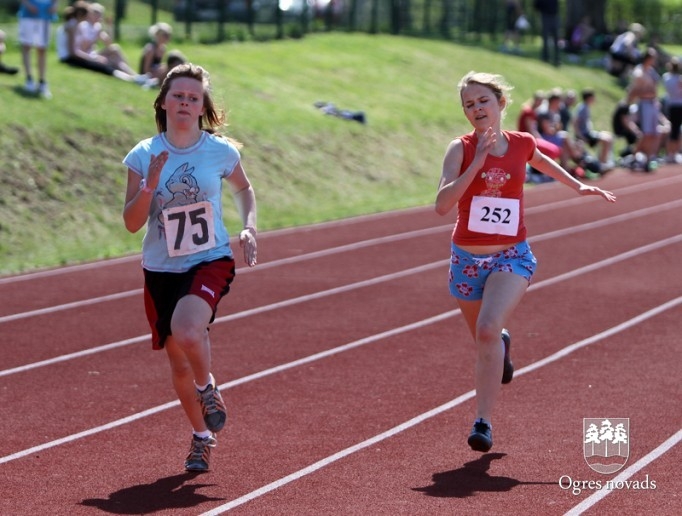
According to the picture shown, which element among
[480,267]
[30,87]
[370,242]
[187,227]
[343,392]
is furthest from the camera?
[30,87]

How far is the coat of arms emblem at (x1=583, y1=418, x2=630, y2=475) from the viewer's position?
6.20 m

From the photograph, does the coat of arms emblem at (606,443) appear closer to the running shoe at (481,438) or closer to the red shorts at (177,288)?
the running shoe at (481,438)

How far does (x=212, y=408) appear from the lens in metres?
6.15

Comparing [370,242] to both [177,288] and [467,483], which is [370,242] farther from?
[467,483]

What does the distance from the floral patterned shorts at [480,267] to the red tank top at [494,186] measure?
7 cm

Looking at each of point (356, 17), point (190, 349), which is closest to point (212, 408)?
point (190, 349)

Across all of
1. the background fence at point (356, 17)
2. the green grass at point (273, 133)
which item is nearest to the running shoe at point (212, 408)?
the green grass at point (273, 133)

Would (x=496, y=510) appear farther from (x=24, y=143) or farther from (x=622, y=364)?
(x=24, y=143)

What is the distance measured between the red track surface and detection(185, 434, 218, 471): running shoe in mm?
73

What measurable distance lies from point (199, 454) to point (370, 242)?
9.34 m

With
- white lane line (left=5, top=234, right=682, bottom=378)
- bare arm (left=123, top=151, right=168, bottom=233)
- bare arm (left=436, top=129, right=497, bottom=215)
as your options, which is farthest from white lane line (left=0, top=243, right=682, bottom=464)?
bare arm (left=436, top=129, right=497, bottom=215)

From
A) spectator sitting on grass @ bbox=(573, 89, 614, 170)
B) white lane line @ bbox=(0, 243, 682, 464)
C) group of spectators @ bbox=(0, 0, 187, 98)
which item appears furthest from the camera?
spectator sitting on grass @ bbox=(573, 89, 614, 170)

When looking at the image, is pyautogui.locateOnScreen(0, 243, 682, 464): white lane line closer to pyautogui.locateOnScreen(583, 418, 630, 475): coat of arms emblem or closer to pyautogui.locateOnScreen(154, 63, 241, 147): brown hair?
pyautogui.locateOnScreen(583, 418, 630, 475): coat of arms emblem

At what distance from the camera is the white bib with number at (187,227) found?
607 cm
